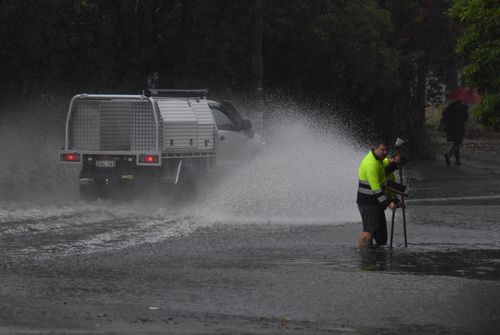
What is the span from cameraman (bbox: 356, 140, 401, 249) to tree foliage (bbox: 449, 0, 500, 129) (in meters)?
1.81

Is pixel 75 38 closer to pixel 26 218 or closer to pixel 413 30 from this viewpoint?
pixel 26 218

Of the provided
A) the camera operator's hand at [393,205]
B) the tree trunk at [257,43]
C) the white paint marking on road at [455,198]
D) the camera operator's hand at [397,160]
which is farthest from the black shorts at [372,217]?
the tree trunk at [257,43]

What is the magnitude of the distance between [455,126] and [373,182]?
19740 millimetres

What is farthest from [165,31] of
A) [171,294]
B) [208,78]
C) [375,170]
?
[171,294]

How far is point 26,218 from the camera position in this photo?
2028cm

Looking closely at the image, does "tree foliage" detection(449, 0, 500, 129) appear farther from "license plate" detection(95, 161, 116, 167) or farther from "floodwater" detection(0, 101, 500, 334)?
"license plate" detection(95, 161, 116, 167)

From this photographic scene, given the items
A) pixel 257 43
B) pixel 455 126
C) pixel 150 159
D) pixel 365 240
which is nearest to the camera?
pixel 365 240

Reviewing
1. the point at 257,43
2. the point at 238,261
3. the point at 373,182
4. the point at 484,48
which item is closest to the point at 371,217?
the point at 373,182

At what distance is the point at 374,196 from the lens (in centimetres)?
1666

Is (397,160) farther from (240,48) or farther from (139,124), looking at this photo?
(240,48)

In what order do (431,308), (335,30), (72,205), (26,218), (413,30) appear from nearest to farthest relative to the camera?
(431,308)
(26,218)
(72,205)
(335,30)
(413,30)

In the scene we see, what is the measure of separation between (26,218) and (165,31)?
10.3 metres

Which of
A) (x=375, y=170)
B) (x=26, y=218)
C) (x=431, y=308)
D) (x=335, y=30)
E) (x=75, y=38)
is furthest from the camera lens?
(x=335, y=30)

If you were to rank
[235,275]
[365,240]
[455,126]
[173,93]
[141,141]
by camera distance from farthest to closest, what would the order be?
[455,126] → [173,93] → [141,141] → [365,240] → [235,275]
